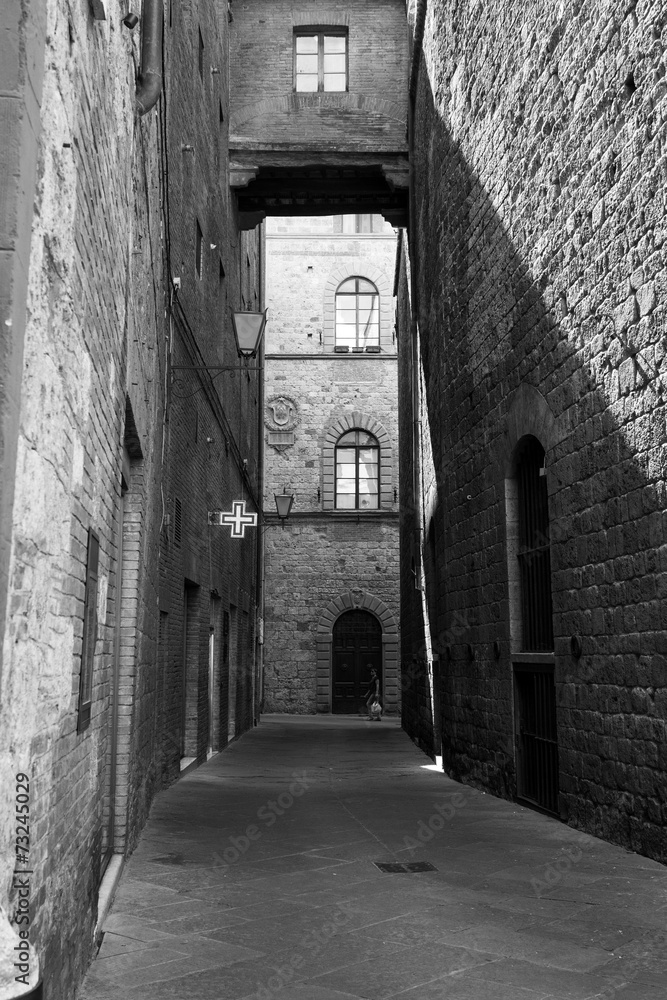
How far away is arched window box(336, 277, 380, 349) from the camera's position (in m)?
27.2

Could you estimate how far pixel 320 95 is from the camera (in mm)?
16969

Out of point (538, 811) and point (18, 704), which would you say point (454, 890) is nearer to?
point (538, 811)

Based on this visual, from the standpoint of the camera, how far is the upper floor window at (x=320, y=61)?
57.0 feet

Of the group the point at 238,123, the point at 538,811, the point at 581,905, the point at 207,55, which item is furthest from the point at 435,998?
the point at 238,123

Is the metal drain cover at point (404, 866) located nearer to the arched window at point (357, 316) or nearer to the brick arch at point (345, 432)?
the brick arch at point (345, 432)

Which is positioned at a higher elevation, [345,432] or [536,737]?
[345,432]

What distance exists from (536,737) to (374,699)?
1588 centimetres

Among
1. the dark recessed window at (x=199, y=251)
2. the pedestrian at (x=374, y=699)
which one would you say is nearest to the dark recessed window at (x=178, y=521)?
the dark recessed window at (x=199, y=251)

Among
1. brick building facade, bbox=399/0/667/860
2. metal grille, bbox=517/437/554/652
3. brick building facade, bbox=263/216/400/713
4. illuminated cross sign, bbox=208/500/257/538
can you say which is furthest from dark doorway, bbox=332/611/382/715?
metal grille, bbox=517/437/554/652

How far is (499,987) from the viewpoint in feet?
11.9

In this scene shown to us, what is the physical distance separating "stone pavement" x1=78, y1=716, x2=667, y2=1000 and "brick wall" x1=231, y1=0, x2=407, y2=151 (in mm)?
12217

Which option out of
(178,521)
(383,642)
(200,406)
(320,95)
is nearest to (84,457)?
(178,521)

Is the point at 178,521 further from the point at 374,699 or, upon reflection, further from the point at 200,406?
the point at 374,699

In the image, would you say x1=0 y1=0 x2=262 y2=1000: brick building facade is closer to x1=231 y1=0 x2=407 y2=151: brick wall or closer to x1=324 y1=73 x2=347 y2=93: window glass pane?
x1=231 y1=0 x2=407 y2=151: brick wall
